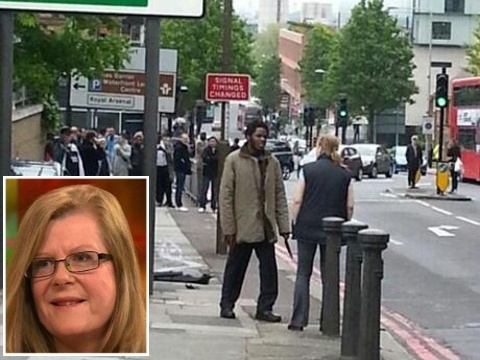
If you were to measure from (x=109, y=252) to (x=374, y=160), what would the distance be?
5149 cm

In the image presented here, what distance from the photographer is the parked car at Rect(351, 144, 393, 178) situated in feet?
180

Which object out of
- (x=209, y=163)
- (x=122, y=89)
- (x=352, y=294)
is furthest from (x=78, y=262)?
(x=209, y=163)

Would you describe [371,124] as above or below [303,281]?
above

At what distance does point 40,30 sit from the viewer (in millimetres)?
18828

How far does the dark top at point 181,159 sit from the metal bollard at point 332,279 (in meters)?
18.5

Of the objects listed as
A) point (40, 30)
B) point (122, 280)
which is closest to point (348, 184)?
point (122, 280)

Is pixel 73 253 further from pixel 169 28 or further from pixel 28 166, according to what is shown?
pixel 169 28

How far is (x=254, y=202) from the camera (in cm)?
1079

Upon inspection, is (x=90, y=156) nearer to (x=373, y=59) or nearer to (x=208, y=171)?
(x=208, y=171)

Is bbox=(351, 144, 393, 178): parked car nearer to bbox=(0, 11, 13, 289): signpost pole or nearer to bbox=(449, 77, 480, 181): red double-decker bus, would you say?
bbox=(449, 77, 480, 181): red double-decker bus

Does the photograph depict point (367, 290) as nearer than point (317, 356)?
Yes

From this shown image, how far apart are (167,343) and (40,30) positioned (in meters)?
10.1

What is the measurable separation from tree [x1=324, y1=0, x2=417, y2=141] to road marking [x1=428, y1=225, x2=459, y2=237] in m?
55.4

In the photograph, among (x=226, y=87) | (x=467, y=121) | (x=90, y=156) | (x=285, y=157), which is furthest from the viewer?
(x=285, y=157)
